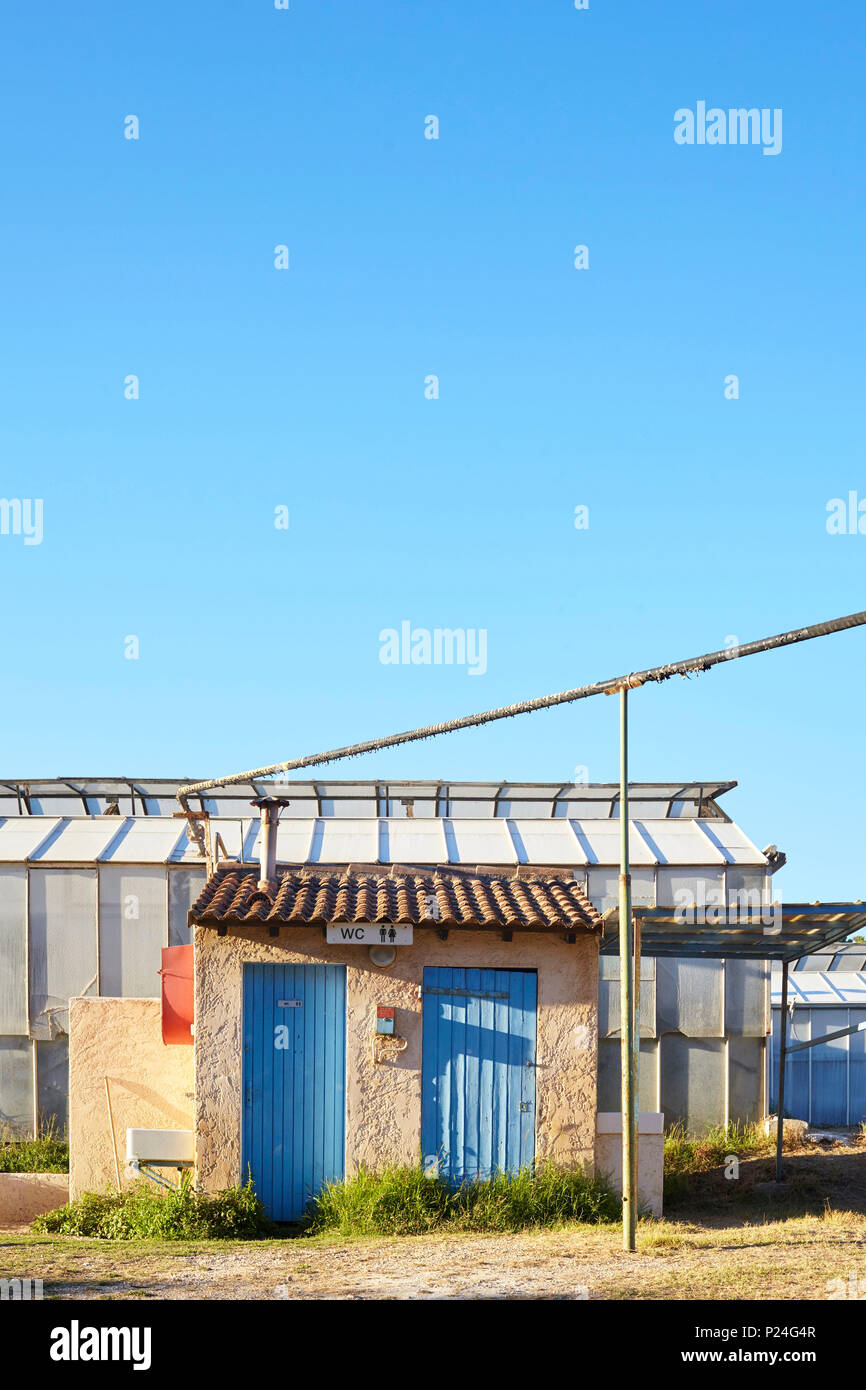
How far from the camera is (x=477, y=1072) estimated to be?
43.2 ft

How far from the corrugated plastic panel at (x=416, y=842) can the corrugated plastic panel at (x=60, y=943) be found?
4.74 m

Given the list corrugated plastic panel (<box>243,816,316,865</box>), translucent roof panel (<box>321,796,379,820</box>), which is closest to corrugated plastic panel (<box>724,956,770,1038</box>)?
corrugated plastic panel (<box>243,816,316,865</box>)

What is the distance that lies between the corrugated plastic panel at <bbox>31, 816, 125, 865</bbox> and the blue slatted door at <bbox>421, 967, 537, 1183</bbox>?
8577mm

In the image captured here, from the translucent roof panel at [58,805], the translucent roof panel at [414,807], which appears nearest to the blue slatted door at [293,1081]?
the translucent roof panel at [414,807]

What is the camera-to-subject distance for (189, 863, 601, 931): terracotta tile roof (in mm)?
13039

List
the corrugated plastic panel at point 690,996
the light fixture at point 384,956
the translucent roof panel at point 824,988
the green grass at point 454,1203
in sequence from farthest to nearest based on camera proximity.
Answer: the translucent roof panel at point 824,988 < the corrugated plastic panel at point 690,996 < the light fixture at point 384,956 < the green grass at point 454,1203

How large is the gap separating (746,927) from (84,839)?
37.6 ft

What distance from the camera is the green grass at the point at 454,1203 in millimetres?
12281

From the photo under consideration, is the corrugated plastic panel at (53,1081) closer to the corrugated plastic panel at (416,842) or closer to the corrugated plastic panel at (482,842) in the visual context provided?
the corrugated plastic panel at (416,842)

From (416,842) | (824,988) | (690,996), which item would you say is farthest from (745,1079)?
(416,842)

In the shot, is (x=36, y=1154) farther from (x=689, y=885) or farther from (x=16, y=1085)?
(x=689, y=885)

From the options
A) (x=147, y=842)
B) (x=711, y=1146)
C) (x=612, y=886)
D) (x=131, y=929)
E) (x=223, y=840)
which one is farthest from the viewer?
(x=223, y=840)

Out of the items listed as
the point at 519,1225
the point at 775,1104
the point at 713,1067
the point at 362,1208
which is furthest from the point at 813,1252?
the point at 775,1104

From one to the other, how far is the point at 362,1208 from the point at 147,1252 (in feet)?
7.02
